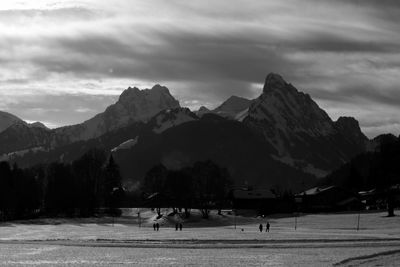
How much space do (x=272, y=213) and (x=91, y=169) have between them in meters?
47.2

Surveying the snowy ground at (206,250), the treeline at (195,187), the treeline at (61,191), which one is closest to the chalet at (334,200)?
the treeline at (195,187)

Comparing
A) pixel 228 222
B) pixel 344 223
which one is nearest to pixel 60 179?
pixel 228 222

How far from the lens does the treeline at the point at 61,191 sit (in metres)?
160

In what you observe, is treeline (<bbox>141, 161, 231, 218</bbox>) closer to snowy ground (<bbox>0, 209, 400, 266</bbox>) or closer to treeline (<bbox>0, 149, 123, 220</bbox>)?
treeline (<bbox>0, 149, 123, 220</bbox>)

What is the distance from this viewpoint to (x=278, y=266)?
51688 millimetres

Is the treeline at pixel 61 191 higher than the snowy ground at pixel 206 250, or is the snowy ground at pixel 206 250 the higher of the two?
the treeline at pixel 61 191

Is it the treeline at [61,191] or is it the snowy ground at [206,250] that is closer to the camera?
the snowy ground at [206,250]

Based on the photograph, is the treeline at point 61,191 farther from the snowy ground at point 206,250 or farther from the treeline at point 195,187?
the snowy ground at point 206,250

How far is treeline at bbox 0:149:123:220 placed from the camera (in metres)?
160

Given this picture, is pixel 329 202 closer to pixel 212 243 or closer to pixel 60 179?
pixel 60 179

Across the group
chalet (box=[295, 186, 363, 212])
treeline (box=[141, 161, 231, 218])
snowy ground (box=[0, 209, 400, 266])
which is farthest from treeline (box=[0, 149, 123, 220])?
snowy ground (box=[0, 209, 400, 266])

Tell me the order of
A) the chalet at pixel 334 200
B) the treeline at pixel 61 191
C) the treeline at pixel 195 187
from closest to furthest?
the treeline at pixel 61 191
the treeline at pixel 195 187
the chalet at pixel 334 200

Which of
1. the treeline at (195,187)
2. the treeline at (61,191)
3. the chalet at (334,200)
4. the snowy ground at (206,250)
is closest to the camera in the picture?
the snowy ground at (206,250)

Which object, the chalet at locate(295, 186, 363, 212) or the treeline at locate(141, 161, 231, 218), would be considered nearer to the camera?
the treeline at locate(141, 161, 231, 218)
